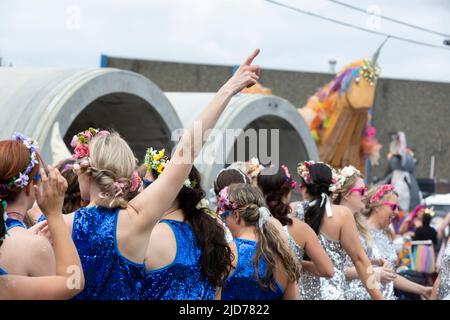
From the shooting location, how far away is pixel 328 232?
534cm

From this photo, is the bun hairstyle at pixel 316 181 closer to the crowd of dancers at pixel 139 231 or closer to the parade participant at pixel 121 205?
the crowd of dancers at pixel 139 231

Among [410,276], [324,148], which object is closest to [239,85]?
[410,276]

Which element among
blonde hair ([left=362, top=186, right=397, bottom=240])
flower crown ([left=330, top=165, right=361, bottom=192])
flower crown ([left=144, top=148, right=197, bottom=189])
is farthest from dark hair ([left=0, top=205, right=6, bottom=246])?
blonde hair ([left=362, top=186, right=397, bottom=240])

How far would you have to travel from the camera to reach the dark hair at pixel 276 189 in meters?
4.77

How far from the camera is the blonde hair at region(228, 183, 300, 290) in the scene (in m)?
3.99

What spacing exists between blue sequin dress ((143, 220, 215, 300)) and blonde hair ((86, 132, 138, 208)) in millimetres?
338

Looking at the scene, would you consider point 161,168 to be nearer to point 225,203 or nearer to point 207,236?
point 207,236

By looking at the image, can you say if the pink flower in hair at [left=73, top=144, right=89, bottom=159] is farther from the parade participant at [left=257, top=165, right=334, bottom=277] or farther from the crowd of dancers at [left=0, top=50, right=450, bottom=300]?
the parade participant at [left=257, top=165, right=334, bottom=277]

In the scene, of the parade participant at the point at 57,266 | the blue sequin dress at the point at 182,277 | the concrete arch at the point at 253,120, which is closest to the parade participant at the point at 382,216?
the concrete arch at the point at 253,120

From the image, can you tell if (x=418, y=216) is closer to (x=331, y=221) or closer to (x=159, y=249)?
(x=331, y=221)

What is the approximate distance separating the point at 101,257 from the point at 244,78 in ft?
2.67

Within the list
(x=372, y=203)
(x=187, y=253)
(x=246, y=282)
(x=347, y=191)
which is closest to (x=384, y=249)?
(x=372, y=203)

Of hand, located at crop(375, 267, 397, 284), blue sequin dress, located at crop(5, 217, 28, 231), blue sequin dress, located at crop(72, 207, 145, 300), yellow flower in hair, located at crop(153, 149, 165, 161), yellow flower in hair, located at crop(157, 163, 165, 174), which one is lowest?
A: hand, located at crop(375, 267, 397, 284)

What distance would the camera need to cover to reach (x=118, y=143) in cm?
309
